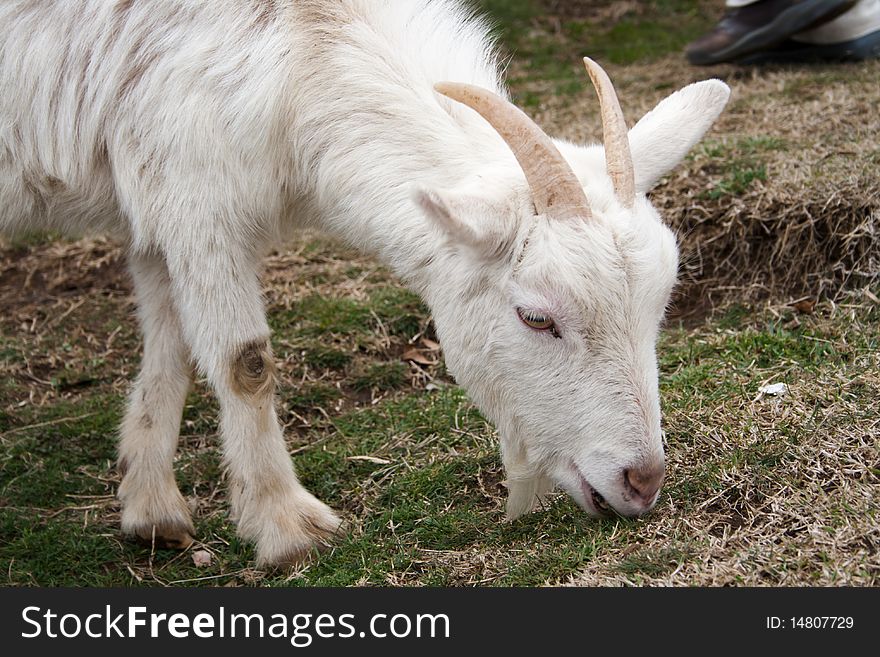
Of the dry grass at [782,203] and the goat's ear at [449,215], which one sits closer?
the goat's ear at [449,215]

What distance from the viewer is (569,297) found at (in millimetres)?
3373

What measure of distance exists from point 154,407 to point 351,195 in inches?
64.3

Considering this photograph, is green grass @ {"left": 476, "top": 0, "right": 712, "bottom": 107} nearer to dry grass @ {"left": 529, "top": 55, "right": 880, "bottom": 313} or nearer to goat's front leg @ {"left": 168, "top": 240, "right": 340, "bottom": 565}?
dry grass @ {"left": 529, "top": 55, "right": 880, "bottom": 313}

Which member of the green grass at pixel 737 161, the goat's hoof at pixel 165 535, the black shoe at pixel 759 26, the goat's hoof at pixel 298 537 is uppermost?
the black shoe at pixel 759 26

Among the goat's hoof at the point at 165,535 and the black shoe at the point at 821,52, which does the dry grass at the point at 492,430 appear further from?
the black shoe at the point at 821,52

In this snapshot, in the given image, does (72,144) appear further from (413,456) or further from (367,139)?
(413,456)

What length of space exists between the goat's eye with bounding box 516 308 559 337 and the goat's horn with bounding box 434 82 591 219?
1.07 ft

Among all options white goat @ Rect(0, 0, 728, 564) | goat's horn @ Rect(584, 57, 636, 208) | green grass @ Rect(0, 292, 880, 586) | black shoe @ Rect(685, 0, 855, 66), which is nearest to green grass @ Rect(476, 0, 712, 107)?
black shoe @ Rect(685, 0, 855, 66)

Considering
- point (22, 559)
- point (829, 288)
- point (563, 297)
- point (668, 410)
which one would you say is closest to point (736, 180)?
point (829, 288)

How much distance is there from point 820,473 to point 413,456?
1883 millimetres

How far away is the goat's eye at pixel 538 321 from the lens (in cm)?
346

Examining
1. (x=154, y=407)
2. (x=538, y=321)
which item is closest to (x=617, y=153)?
(x=538, y=321)

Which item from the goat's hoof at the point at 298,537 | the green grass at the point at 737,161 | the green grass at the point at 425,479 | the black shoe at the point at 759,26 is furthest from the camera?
the black shoe at the point at 759,26

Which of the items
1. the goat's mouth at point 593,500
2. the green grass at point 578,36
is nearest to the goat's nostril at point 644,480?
the goat's mouth at point 593,500
